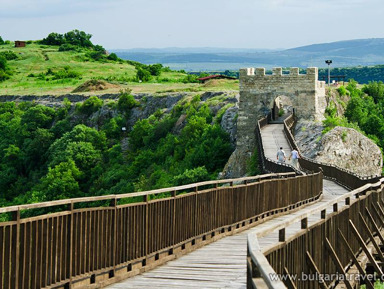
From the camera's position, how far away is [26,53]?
159m

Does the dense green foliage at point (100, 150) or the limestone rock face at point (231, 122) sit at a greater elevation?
the limestone rock face at point (231, 122)

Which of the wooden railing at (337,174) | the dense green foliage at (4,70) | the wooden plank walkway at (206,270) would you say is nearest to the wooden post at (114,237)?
the wooden plank walkway at (206,270)

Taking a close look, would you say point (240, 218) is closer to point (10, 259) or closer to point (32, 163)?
point (10, 259)

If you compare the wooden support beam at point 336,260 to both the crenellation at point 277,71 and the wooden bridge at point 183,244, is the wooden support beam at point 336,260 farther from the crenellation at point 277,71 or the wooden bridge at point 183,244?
the crenellation at point 277,71

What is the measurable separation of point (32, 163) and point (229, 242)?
89.0m

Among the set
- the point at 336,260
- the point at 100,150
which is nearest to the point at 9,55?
the point at 100,150

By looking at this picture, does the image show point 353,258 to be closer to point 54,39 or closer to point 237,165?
point 237,165

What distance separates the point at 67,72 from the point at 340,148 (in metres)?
89.1

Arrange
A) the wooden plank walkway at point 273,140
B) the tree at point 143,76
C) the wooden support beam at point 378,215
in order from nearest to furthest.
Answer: the wooden support beam at point 378,215 → the wooden plank walkway at point 273,140 → the tree at point 143,76

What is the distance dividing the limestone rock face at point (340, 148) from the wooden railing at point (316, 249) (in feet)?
117

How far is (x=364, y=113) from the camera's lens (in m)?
86.0

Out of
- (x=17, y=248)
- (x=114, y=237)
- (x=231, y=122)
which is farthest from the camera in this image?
(x=231, y=122)

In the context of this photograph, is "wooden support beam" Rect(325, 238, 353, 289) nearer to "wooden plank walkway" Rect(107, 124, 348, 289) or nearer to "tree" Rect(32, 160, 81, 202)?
"wooden plank walkway" Rect(107, 124, 348, 289)

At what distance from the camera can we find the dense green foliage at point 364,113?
63.3 m
